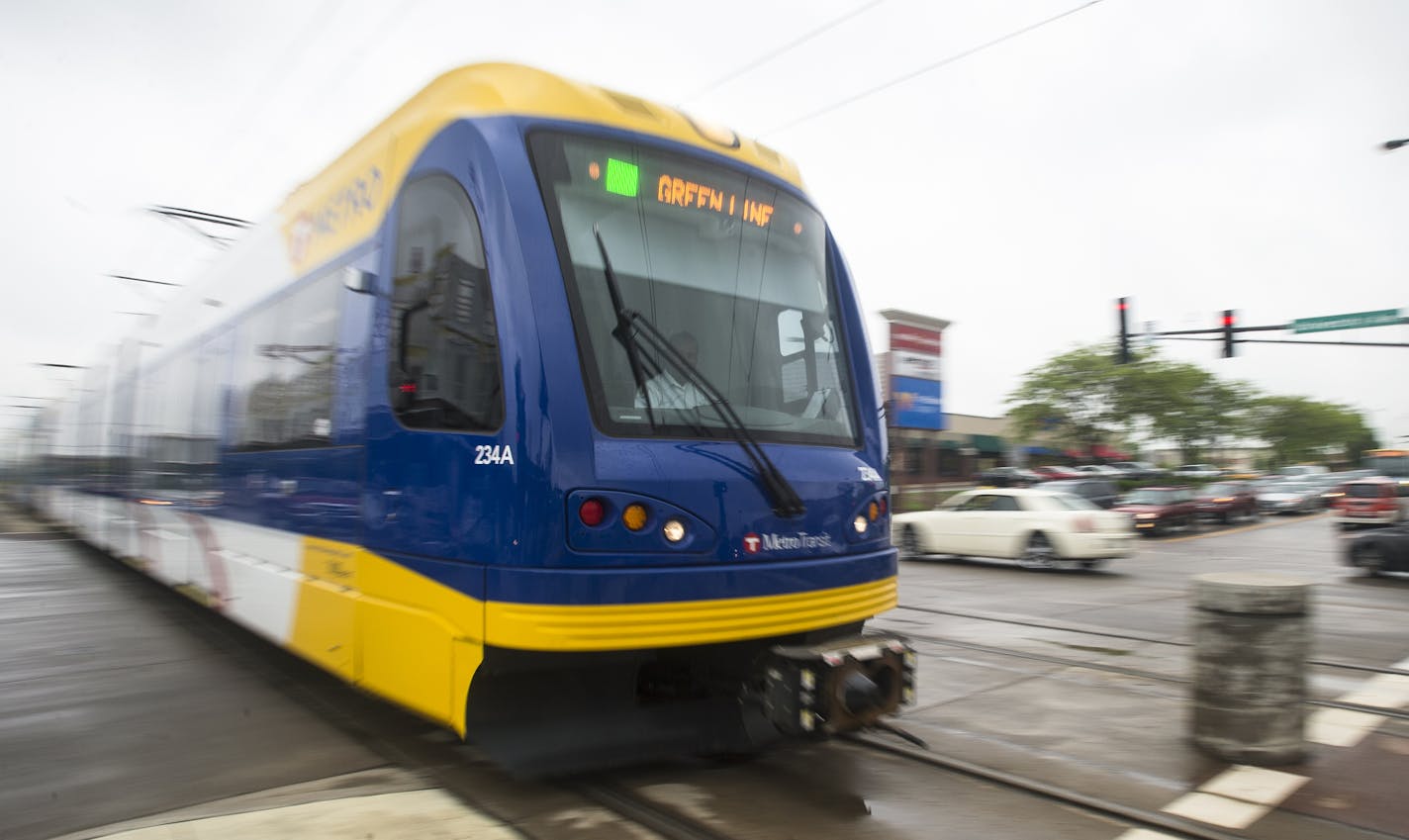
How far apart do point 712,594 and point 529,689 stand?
88 cm

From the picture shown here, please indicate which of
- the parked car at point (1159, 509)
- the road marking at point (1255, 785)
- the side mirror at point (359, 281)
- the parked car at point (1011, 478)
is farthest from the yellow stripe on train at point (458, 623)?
the parked car at point (1011, 478)

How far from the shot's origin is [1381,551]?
49.3 feet

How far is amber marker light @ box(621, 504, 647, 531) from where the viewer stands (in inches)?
151

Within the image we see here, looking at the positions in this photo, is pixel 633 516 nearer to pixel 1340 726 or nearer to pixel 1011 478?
pixel 1340 726

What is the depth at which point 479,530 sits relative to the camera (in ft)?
12.8

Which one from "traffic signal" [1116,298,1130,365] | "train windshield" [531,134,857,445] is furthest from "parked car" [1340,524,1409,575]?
"train windshield" [531,134,857,445]

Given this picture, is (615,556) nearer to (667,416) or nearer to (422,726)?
(667,416)

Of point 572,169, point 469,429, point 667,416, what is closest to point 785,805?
point 667,416

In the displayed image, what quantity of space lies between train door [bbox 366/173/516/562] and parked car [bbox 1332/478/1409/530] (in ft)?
91.3

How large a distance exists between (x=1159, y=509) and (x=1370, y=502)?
539cm

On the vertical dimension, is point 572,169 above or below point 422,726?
above

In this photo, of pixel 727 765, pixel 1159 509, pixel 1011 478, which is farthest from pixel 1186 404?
pixel 727 765

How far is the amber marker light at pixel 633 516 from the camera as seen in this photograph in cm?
385

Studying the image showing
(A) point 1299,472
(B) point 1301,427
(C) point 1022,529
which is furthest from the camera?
(B) point 1301,427
